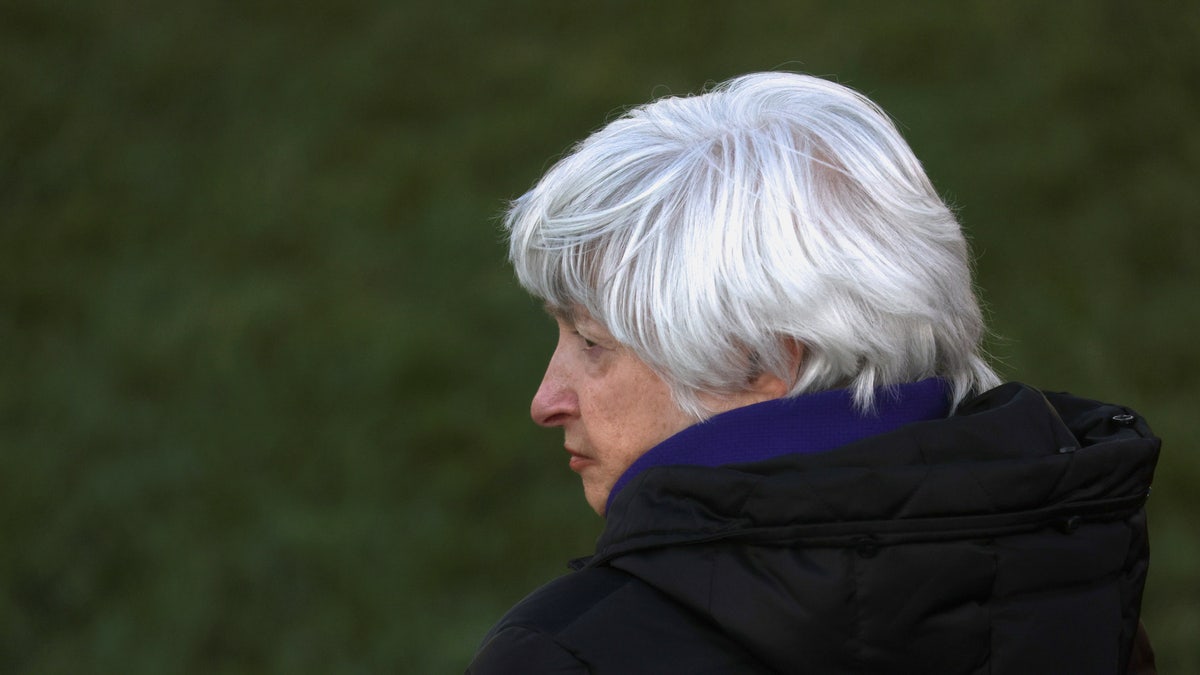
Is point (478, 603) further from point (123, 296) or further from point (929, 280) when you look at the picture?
point (929, 280)

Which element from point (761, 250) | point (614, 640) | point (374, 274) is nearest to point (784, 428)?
point (761, 250)

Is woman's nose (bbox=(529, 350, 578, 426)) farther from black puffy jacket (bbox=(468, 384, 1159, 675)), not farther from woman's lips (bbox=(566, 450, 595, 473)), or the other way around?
black puffy jacket (bbox=(468, 384, 1159, 675))

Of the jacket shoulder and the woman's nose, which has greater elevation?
the woman's nose

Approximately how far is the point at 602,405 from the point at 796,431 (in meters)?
0.28

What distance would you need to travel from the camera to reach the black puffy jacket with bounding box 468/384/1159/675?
133 centimetres

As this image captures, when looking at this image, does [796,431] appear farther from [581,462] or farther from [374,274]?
A: [374,274]

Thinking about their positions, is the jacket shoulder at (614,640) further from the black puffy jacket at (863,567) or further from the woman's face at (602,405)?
the woman's face at (602,405)

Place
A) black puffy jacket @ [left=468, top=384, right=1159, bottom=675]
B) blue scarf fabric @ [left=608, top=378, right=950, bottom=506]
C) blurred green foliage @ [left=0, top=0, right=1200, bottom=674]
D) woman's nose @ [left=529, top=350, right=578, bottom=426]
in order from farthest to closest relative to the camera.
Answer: blurred green foliage @ [left=0, top=0, right=1200, bottom=674] < woman's nose @ [left=529, top=350, right=578, bottom=426] < blue scarf fabric @ [left=608, top=378, right=950, bottom=506] < black puffy jacket @ [left=468, top=384, right=1159, bottom=675]

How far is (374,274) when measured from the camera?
19.6ft

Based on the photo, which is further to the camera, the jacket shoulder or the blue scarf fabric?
the blue scarf fabric

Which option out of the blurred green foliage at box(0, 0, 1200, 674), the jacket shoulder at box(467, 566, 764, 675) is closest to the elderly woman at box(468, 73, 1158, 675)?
the jacket shoulder at box(467, 566, 764, 675)

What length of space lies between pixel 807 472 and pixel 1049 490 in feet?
0.89

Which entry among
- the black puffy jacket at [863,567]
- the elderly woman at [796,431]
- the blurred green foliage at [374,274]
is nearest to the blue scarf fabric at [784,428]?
the elderly woman at [796,431]

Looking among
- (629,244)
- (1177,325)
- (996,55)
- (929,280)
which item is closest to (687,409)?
(629,244)
